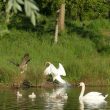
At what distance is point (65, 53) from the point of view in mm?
31469

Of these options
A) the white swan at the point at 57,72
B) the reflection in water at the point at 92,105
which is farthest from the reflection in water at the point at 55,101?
the white swan at the point at 57,72

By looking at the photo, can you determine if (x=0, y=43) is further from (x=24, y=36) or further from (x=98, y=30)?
(x=98, y=30)

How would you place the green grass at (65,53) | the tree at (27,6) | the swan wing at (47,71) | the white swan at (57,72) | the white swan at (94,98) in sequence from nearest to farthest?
the tree at (27,6), the white swan at (94,98), the swan wing at (47,71), the white swan at (57,72), the green grass at (65,53)

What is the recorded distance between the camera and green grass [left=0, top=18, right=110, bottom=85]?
84.4 ft

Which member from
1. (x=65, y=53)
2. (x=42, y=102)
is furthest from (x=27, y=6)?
(x=65, y=53)

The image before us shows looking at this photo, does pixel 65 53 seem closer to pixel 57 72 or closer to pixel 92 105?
pixel 57 72

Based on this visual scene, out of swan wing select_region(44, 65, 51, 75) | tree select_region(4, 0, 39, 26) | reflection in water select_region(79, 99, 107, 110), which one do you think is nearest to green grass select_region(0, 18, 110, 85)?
swan wing select_region(44, 65, 51, 75)

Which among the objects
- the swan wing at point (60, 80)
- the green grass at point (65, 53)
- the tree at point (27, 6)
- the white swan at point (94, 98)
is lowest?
the swan wing at point (60, 80)

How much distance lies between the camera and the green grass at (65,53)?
2573 centimetres

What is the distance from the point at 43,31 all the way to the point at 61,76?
10275 mm

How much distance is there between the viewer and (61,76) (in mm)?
27109

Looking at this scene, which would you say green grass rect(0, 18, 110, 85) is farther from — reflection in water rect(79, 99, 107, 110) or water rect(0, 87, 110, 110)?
reflection in water rect(79, 99, 107, 110)

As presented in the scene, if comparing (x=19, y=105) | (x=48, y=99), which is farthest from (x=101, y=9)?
(x=19, y=105)

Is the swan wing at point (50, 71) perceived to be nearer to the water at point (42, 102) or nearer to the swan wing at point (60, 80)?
the swan wing at point (60, 80)
